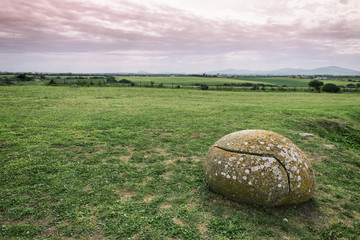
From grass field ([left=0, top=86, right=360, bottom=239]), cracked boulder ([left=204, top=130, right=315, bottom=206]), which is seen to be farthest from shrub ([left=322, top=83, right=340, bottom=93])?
cracked boulder ([left=204, top=130, right=315, bottom=206])

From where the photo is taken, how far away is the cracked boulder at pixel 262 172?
→ 20.7ft

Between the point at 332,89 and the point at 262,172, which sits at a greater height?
the point at 332,89

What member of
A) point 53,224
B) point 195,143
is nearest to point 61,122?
point 195,143

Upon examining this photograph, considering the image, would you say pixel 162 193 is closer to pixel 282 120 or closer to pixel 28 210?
pixel 28 210

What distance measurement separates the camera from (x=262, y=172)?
20.7 feet

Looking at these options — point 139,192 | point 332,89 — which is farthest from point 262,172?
point 332,89

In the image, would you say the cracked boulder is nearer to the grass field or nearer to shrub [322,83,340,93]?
the grass field

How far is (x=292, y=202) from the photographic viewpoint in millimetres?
6547

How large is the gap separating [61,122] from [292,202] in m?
16.3

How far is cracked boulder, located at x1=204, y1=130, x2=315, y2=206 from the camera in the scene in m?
6.30

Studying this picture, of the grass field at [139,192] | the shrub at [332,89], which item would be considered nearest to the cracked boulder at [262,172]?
the grass field at [139,192]

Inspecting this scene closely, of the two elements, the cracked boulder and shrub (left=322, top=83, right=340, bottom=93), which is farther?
shrub (left=322, top=83, right=340, bottom=93)

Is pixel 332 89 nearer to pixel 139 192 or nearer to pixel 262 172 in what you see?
pixel 262 172

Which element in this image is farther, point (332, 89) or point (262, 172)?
point (332, 89)
